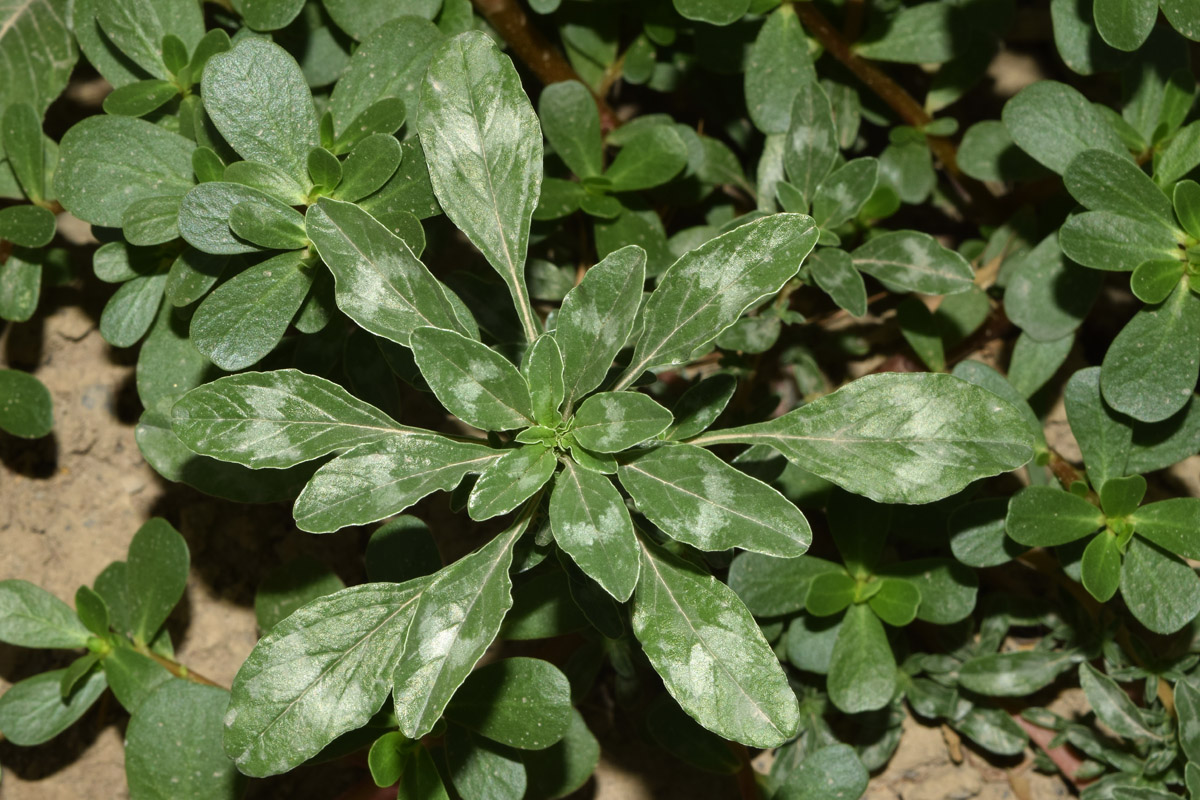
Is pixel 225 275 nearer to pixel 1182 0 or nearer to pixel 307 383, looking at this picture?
pixel 307 383

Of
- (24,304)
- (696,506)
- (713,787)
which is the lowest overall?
(713,787)

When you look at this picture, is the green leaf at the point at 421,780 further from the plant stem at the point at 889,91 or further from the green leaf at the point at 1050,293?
the plant stem at the point at 889,91

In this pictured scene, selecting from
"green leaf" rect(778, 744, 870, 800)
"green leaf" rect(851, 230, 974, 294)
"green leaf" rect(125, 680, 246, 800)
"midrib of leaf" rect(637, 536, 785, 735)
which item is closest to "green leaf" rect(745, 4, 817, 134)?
"green leaf" rect(851, 230, 974, 294)

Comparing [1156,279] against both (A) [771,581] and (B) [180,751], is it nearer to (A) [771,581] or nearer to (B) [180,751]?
(A) [771,581]

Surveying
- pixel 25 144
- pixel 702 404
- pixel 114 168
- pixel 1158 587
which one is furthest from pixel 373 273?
pixel 1158 587

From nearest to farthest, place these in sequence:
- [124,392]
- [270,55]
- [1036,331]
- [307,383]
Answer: [307,383] < [270,55] < [1036,331] < [124,392]

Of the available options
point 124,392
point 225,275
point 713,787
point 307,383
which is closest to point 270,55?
point 225,275

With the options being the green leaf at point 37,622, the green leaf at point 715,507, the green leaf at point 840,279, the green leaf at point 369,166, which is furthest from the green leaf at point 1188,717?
the green leaf at point 37,622

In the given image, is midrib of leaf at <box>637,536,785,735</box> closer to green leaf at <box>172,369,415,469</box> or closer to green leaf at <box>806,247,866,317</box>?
green leaf at <box>172,369,415,469</box>
